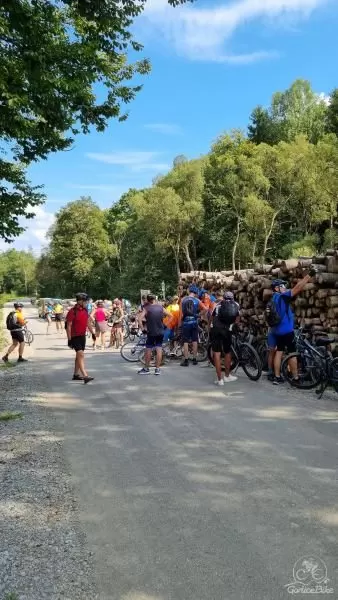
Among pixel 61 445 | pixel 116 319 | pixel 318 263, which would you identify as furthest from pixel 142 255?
pixel 61 445

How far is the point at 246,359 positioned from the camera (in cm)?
1112

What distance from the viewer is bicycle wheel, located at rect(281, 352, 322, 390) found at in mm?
9250

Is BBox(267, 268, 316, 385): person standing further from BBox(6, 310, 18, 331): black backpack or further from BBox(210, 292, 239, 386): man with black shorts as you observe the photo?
BBox(6, 310, 18, 331): black backpack

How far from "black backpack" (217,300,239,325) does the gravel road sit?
1.93 meters

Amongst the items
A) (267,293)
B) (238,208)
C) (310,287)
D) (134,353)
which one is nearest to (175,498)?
(310,287)

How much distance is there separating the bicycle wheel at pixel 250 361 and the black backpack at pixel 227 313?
0.85 m

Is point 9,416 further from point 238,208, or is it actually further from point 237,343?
point 238,208

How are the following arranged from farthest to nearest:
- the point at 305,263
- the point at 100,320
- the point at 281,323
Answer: the point at 100,320, the point at 305,263, the point at 281,323

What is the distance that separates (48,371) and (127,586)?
10671 millimetres

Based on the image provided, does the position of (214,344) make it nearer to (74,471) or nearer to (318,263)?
(318,263)

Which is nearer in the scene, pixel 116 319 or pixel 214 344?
pixel 214 344

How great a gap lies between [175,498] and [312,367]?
5175 mm

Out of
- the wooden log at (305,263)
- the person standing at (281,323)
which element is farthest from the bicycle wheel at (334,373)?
the wooden log at (305,263)

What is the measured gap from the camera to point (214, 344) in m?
10.4
